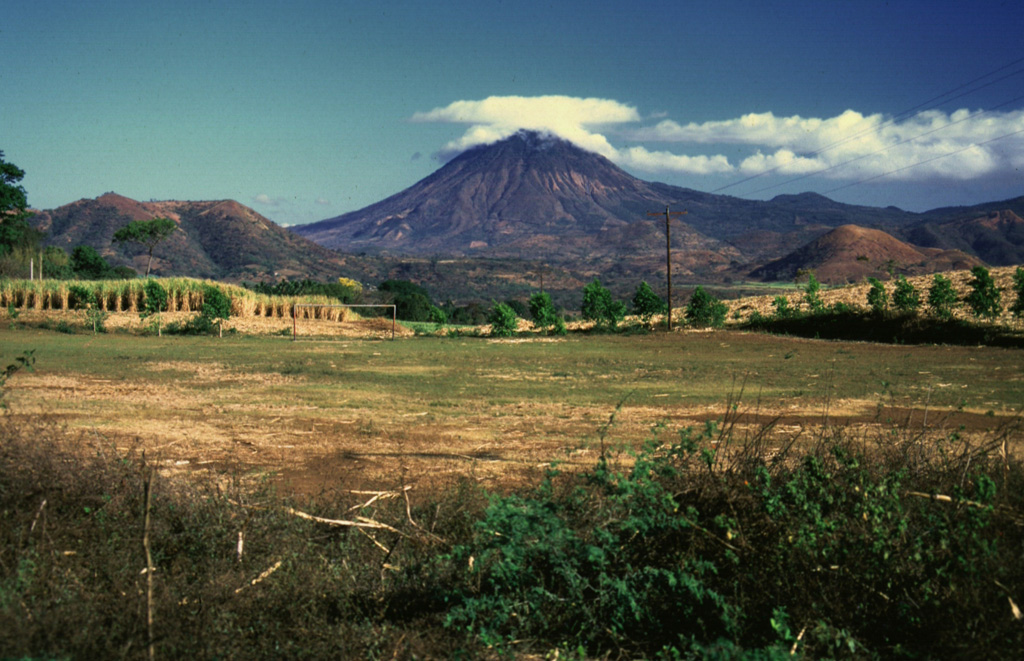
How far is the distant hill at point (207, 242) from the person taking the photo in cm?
14950

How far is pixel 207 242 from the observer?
17275cm

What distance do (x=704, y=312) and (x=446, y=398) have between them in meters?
29.3

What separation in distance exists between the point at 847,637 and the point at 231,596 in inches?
133

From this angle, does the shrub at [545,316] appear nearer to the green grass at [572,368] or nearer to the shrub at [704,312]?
the green grass at [572,368]

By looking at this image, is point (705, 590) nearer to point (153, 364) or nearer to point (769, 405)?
point (769, 405)

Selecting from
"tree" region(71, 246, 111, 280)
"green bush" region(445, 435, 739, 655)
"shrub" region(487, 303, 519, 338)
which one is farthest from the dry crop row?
"green bush" region(445, 435, 739, 655)

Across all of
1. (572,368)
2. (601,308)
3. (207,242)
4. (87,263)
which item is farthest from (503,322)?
(207,242)

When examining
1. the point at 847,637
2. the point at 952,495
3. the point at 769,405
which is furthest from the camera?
the point at 769,405

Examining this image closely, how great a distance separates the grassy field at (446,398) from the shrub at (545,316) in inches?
455

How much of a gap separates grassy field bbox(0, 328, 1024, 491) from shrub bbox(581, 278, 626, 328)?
12264 mm

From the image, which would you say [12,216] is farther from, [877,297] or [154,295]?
[877,297]

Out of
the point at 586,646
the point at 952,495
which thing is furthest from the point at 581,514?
the point at 952,495

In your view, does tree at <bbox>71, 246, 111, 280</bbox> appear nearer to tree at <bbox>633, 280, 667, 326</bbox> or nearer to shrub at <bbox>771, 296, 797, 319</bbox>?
tree at <bbox>633, 280, 667, 326</bbox>

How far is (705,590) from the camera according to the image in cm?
447
